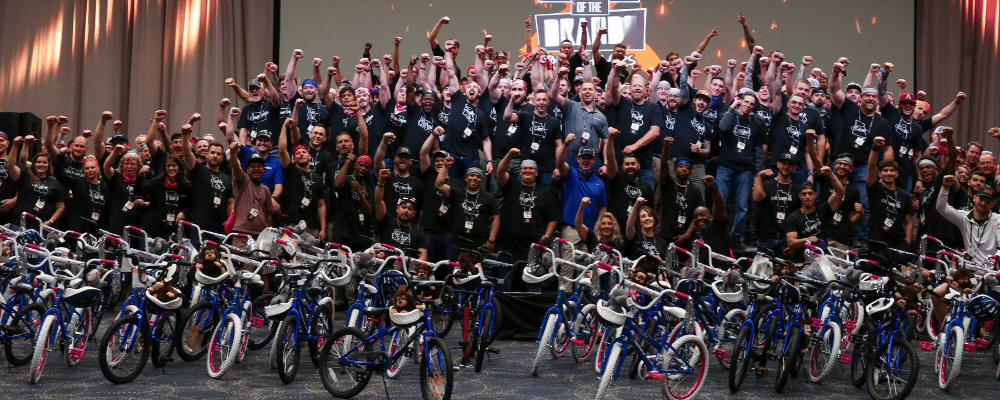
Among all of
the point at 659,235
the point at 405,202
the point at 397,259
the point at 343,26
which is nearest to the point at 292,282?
the point at 397,259

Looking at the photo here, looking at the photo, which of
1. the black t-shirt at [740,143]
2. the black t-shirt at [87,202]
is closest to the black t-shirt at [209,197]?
the black t-shirt at [87,202]

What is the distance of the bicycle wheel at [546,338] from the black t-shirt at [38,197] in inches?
241

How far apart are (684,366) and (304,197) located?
5.25 meters

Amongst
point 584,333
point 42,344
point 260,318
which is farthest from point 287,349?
point 584,333

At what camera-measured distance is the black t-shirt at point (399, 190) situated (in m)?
10.8

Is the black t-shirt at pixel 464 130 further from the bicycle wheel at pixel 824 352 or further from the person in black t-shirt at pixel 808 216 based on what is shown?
the bicycle wheel at pixel 824 352

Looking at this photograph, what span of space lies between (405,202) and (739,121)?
399 centimetres

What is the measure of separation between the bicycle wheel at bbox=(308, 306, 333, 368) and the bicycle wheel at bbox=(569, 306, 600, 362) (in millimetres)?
1902

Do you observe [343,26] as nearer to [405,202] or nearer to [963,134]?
[405,202]

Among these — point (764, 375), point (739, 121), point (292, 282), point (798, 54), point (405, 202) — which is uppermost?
point (798, 54)

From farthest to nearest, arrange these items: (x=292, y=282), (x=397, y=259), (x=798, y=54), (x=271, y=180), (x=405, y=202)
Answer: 1. (x=798, y=54)
2. (x=271, y=180)
3. (x=405, y=202)
4. (x=397, y=259)
5. (x=292, y=282)

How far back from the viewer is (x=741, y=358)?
7.40 metres

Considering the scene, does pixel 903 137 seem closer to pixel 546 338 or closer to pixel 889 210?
pixel 889 210

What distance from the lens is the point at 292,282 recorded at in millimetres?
7840
